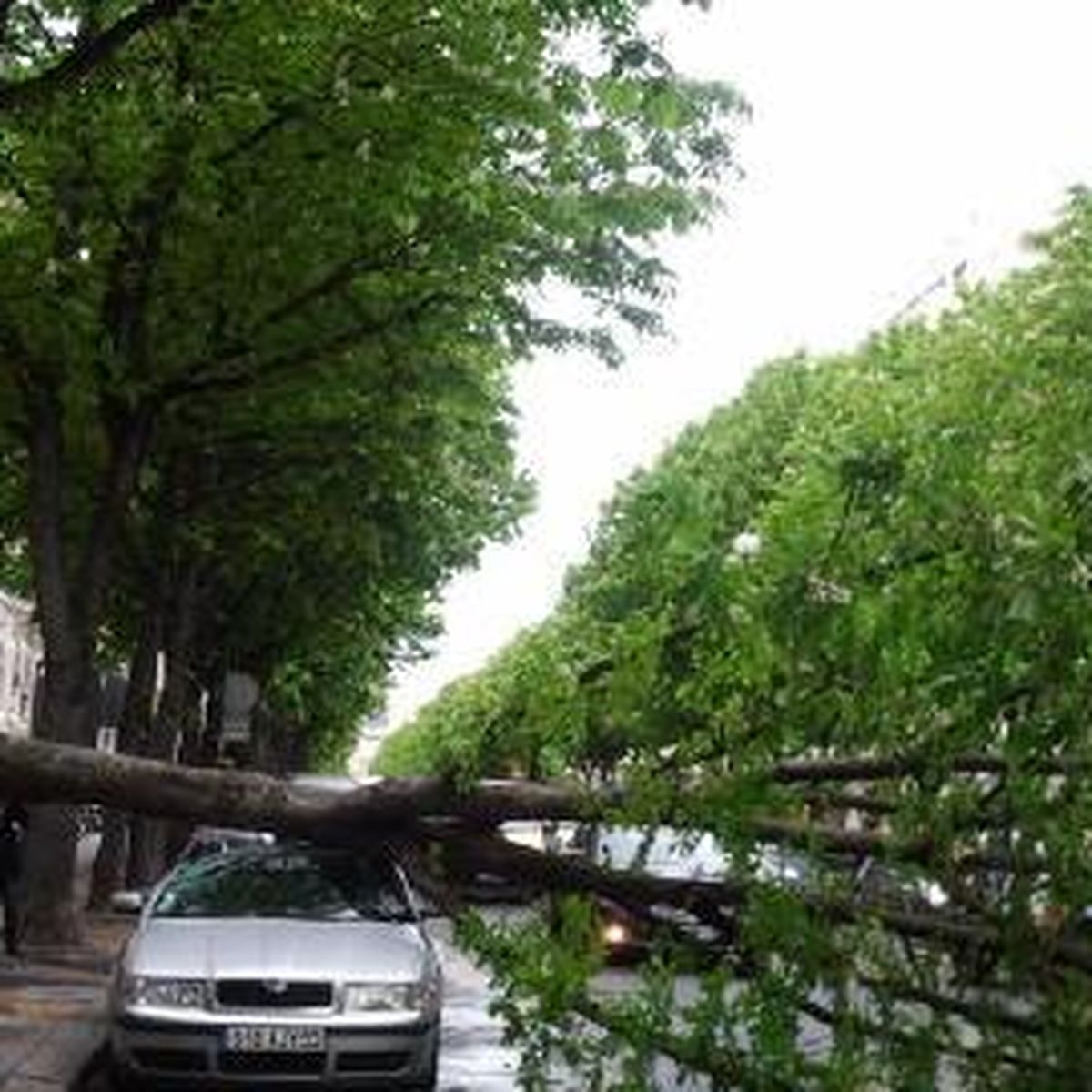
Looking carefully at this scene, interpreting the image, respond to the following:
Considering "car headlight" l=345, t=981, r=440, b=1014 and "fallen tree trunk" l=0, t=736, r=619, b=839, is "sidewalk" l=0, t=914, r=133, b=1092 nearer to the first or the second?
"car headlight" l=345, t=981, r=440, b=1014

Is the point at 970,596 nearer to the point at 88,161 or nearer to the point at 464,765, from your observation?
the point at 464,765

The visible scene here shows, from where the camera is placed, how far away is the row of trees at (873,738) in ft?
16.7

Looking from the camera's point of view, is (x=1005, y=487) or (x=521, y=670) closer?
(x=1005, y=487)

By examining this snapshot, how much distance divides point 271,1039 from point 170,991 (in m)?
0.62

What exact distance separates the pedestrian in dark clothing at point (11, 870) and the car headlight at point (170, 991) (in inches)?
313

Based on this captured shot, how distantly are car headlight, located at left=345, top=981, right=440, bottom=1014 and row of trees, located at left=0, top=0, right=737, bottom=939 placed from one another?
16.1 feet

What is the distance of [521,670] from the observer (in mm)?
6590

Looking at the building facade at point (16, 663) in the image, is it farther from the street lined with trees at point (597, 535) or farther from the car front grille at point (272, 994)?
the car front grille at point (272, 994)

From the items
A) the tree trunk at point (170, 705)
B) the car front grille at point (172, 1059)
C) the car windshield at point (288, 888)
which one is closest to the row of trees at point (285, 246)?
the tree trunk at point (170, 705)

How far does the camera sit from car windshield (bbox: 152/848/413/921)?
13336mm

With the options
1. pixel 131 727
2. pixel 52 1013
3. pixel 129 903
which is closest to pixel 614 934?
pixel 129 903

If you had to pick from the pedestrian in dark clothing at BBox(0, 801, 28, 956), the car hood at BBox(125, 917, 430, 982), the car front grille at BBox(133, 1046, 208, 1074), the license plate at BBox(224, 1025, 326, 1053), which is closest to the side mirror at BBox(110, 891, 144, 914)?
the car hood at BBox(125, 917, 430, 982)

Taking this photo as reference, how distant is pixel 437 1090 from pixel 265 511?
14.8m

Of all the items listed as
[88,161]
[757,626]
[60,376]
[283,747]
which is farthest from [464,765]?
[283,747]
